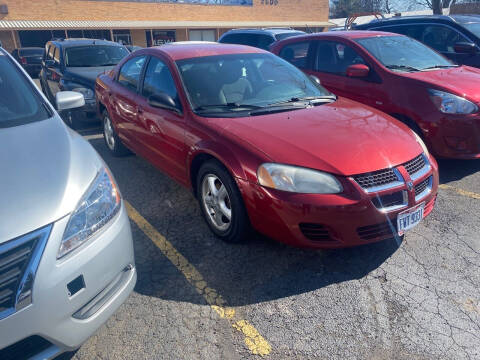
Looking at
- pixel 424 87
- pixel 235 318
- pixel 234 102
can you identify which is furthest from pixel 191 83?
pixel 424 87

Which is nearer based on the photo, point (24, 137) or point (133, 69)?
point (24, 137)

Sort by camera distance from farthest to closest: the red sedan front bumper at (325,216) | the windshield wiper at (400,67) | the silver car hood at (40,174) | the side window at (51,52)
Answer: the side window at (51,52)
the windshield wiper at (400,67)
the red sedan front bumper at (325,216)
the silver car hood at (40,174)

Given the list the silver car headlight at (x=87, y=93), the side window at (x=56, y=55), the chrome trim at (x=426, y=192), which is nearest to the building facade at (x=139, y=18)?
the side window at (x=56, y=55)

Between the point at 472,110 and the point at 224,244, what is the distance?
10.4 ft

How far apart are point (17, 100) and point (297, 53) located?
14.9 feet

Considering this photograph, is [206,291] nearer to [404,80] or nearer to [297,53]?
[404,80]

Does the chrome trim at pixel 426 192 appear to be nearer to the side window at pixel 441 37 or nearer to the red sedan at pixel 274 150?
the red sedan at pixel 274 150

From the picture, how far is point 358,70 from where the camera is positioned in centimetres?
504

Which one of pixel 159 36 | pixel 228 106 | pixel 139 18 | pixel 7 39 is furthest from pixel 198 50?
pixel 159 36

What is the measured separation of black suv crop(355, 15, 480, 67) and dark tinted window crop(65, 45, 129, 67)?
5982mm

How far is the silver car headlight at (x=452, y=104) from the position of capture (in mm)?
4312

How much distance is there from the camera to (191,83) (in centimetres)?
364

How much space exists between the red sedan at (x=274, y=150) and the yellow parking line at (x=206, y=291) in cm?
42

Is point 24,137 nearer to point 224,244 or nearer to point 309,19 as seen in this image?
point 224,244
